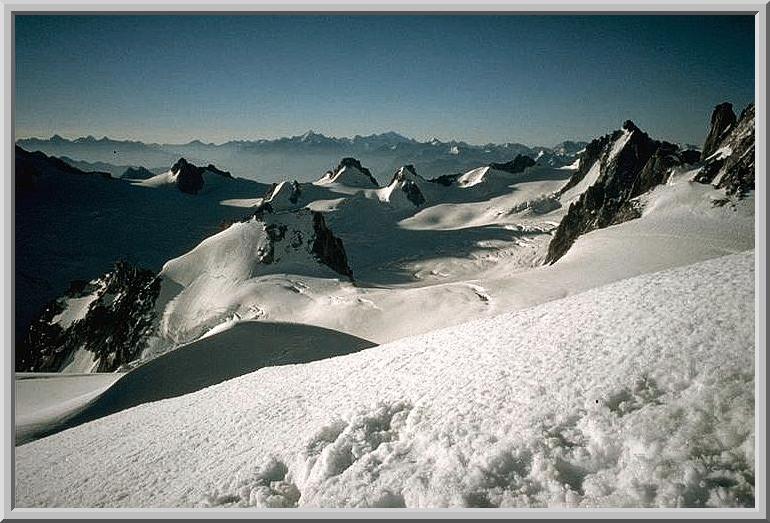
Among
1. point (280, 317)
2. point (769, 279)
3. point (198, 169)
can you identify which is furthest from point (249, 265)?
point (198, 169)

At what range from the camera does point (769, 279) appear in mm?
5285

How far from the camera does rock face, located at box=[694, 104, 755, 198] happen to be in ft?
91.7

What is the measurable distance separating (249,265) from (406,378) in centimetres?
3468

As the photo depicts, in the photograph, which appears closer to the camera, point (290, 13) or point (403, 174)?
point (290, 13)

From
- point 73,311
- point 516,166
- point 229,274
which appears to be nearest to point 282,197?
point 516,166

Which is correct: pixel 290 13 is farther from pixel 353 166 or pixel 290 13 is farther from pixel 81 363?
pixel 353 166

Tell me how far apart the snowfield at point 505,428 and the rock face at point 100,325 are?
27.7 metres

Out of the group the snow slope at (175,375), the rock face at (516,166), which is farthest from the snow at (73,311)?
the rock face at (516,166)

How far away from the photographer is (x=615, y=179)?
303 ft

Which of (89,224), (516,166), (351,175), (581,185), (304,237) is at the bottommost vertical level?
(304,237)

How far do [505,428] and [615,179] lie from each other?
102380 mm

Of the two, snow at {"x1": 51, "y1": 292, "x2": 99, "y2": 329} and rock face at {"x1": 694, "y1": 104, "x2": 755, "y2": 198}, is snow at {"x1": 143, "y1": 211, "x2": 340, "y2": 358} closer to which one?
snow at {"x1": 51, "y1": 292, "x2": 99, "y2": 329}

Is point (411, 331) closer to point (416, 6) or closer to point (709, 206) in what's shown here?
point (416, 6)

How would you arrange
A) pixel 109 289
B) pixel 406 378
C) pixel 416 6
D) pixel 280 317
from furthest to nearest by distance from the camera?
pixel 109 289, pixel 280 317, pixel 406 378, pixel 416 6
